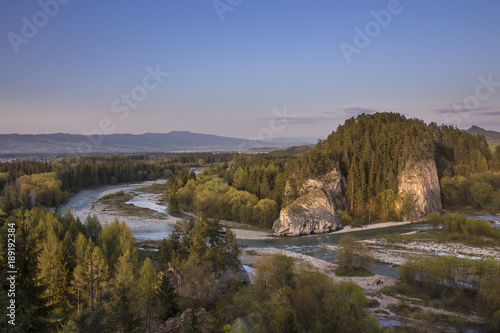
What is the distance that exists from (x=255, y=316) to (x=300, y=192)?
2159 inches

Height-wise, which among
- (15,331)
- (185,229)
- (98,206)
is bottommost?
(98,206)

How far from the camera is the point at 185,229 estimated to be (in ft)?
139

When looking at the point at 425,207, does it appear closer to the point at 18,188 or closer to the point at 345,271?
the point at 345,271

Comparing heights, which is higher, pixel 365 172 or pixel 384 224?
pixel 365 172

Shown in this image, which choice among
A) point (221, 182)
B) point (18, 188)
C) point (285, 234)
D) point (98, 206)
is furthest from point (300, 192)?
point (18, 188)

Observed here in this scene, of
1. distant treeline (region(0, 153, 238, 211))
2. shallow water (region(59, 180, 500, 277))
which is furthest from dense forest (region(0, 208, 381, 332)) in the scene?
distant treeline (region(0, 153, 238, 211))

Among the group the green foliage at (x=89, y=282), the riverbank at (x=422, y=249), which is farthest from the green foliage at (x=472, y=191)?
the green foliage at (x=89, y=282)

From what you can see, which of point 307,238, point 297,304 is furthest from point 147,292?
point 307,238

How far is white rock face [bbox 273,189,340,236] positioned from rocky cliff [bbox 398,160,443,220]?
19.5 meters

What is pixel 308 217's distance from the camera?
70.4 metres

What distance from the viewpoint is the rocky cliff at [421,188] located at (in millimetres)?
79062

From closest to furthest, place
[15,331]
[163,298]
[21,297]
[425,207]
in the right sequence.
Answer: [15,331]
[21,297]
[163,298]
[425,207]

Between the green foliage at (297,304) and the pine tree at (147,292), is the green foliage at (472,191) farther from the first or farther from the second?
the pine tree at (147,292)

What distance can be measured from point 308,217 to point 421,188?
31.3 m
